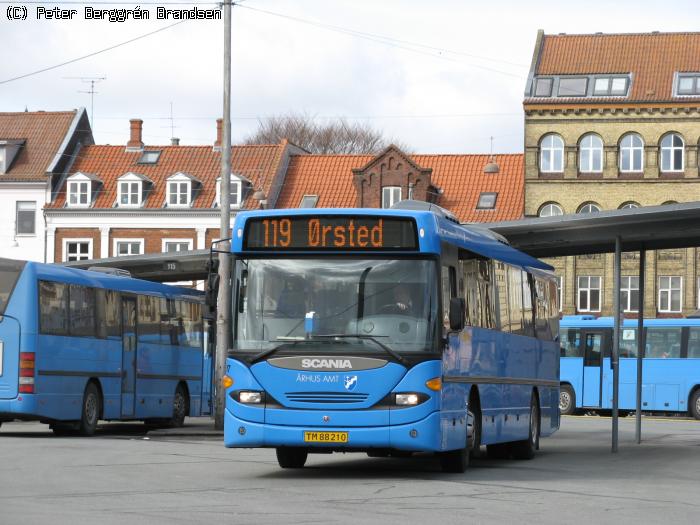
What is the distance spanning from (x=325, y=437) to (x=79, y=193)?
57252mm

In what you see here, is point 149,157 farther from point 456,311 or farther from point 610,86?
point 456,311

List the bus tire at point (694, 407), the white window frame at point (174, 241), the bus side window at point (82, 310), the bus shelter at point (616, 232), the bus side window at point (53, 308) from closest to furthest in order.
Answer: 1. the bus shelter at point (616, 232)
2. the bus side window at point (53, 308)
3. the bus side window at point (82, 310)
4. the bus tire at point (694, 407)
5. the white window frame at point (174, 241)

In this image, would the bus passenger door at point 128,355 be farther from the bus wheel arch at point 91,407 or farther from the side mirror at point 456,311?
the side mirror at point 456,311

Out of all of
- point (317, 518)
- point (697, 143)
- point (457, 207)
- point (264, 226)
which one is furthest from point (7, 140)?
point (317, 518)

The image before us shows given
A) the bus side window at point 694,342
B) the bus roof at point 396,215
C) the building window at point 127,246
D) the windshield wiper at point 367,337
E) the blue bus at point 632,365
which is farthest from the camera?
the building window at point 127,246

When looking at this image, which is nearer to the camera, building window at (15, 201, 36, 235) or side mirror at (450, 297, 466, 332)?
side mirror at (450, 297, 466, 332)

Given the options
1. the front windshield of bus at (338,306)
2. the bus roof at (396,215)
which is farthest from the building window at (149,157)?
the front windshield of bus at (338,306)

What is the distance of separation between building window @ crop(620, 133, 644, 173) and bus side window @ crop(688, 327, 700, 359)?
23.7 metres

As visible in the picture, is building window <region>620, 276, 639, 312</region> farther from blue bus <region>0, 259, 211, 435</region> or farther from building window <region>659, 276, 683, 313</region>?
blue bus <region>0, 259, 211, 435</region>

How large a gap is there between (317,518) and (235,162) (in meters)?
63.2

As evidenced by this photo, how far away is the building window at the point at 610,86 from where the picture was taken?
67375 mm

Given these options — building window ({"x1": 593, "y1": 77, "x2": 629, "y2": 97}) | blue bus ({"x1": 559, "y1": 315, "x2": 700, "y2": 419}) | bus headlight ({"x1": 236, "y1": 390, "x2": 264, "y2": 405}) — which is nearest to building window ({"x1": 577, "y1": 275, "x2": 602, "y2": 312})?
building window ({"x1": 593, "y1": 77, "x2": 629, "y2": 97})

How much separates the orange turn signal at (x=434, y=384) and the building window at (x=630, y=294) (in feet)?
173

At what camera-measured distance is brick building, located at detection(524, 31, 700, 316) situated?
6688 centimetres
